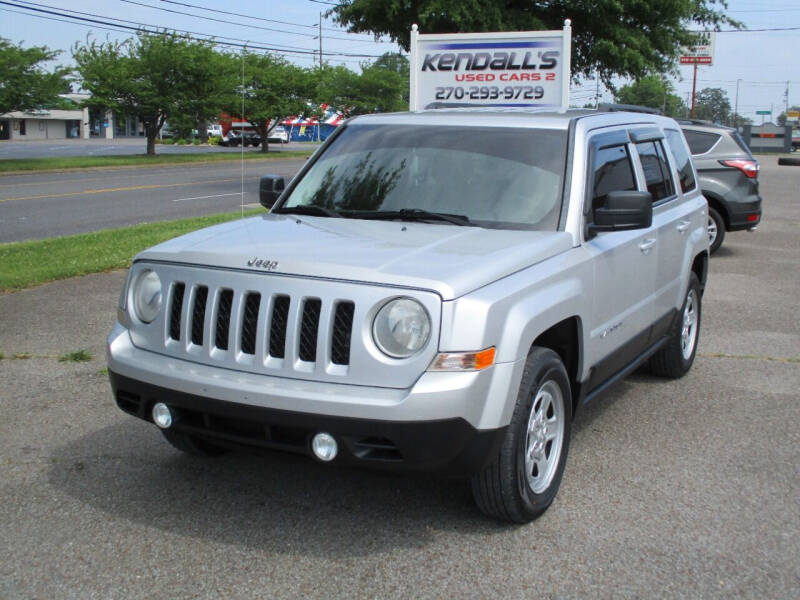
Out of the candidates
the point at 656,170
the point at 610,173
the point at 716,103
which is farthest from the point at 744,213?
the point at 716,103

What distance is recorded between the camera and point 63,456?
495 centimetres

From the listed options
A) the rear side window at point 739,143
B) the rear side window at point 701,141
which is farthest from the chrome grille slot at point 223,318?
the rear side window at point 739,143

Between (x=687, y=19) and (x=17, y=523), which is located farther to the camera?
(x=687, y=19)

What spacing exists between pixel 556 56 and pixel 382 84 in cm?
4977

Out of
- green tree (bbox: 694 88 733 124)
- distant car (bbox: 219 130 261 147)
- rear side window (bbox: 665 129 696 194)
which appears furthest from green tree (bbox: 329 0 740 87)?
green tree (bbox: 694 88 733 124)

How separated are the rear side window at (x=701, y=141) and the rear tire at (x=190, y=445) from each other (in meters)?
10.1

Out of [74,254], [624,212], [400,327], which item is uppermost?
[624,212]

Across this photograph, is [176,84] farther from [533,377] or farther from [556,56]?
[533,377]

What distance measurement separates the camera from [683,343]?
21.9 feet

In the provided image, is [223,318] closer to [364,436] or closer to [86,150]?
[364,436]

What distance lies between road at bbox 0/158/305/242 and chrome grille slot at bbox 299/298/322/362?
907 centimetres

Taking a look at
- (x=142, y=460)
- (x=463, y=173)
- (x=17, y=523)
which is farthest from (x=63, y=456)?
(x=463, y=173)

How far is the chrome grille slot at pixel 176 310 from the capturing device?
4.10m

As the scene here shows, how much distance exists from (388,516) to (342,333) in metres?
1.04
